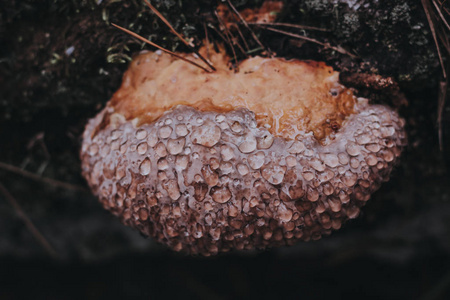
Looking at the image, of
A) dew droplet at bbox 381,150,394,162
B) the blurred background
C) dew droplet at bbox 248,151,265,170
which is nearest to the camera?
dew droplet at bbox 248,151,265,170

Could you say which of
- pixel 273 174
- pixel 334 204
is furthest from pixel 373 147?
pixel 273 174

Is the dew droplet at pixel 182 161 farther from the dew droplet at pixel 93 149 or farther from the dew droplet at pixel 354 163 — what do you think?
the dew droplet at pixel 354 163

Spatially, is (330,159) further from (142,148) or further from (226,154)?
(142,148)

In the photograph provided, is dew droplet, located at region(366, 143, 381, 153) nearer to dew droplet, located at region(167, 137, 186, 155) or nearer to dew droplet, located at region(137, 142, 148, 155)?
dew droplet, located at region(167, 137, 186, 155)

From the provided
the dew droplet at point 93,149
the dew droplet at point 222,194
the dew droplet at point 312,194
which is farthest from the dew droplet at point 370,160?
the dew droplet at point 93,149

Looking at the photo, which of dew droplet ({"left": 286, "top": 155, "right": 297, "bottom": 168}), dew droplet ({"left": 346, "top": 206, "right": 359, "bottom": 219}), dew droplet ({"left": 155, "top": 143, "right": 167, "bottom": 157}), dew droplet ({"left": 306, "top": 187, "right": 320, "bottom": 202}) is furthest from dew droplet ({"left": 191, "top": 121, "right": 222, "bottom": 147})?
dew droplet ({"left": 346, "top": 206, "right": 359, "bottom": 219})

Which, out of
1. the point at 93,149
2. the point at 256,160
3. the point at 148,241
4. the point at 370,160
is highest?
the point at 370,160

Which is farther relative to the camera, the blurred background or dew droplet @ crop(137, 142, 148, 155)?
the blurred background
